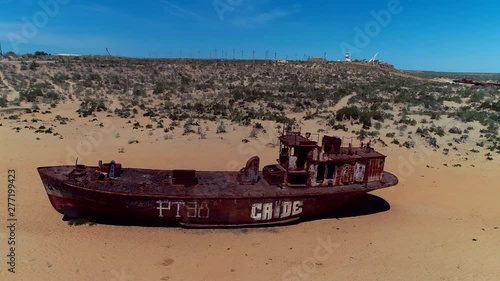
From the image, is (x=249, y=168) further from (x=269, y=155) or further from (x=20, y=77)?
(x=20, y=77)

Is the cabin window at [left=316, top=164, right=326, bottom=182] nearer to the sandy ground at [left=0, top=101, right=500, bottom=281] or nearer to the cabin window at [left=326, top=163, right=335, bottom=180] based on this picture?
the cabin window at [left=326, top=163, right=335, bottom=180]

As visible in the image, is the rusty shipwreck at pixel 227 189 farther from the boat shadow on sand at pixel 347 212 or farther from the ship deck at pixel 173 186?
the boat shadow on sand at pixel 347 212

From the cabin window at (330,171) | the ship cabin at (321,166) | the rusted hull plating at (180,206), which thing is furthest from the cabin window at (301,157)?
the rusted hull plating at (180,206)

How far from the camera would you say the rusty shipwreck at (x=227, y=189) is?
8.94 meters

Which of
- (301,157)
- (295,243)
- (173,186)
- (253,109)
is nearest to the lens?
(295,243)

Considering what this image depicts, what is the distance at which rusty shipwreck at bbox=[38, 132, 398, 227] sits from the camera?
8.94m

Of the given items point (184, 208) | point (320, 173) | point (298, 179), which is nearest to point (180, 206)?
point (184, 208)

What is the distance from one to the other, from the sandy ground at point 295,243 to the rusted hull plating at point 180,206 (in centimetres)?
39

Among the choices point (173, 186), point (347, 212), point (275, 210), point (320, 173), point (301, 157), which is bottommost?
point (347, 212)

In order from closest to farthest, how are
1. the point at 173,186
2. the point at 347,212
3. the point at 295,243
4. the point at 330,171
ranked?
the point at 295,243
the point at 173,186
the point at 330,171
the point at 347,212

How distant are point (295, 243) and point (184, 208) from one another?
127 inches

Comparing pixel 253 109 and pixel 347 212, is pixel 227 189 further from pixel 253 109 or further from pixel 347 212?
pixel 253 109

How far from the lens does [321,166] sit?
33.3 ft

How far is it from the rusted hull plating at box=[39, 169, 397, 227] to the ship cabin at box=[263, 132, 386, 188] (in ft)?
1.91
